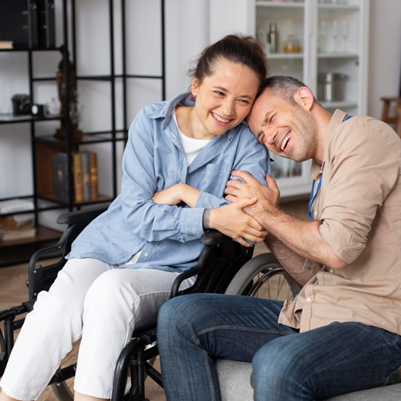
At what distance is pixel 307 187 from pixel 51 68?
82.9 inches

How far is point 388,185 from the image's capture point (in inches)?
52.8

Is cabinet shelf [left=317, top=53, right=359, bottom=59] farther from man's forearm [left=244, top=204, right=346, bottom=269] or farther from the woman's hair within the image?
man's forearm [left=244, top=204, right=346, bottom=269]

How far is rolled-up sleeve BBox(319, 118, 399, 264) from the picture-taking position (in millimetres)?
1324

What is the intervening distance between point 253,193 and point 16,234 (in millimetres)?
2201

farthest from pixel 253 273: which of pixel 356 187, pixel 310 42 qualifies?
pixel 310 42

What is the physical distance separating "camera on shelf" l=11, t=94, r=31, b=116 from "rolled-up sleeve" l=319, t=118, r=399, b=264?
2492 millimetres

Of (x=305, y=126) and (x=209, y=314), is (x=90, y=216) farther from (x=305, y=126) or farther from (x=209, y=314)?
(x=305, y=126)

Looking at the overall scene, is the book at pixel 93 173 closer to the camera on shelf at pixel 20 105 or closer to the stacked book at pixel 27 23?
the camera on shelf at pixel 20 105

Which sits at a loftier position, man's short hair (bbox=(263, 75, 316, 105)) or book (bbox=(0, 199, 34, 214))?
man's short hair (bbox=(263, 75, 316, 105))

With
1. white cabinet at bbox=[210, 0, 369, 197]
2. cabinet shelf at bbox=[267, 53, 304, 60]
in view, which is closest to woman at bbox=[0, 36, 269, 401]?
white cabinet at bbox=[210, 0, 369, 197]

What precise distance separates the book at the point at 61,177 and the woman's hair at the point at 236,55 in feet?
6.48

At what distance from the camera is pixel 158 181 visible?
1777 millimetres

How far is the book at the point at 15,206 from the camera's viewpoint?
11.1 ft

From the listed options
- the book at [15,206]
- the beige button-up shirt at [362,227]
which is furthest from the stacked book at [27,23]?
the beige button-up shirt at [362,227]
